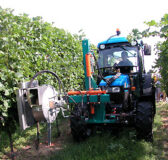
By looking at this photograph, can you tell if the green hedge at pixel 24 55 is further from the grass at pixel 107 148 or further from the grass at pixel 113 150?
the grass at pixel 113 150

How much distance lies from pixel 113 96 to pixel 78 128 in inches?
41.8

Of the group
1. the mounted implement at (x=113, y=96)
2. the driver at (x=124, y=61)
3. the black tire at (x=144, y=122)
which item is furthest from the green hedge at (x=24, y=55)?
the black tire at (x=144, y=122)

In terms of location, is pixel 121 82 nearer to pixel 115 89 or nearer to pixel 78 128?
pixel 115 89

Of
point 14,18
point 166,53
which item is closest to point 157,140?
point 166,53

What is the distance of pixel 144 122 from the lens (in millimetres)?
4137

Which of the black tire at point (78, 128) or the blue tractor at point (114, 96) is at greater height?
the blue tractor at point (114, 96)

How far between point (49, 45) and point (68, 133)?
8.17 ft

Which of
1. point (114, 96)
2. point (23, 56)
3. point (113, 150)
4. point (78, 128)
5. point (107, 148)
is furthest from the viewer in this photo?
point (78, 128)

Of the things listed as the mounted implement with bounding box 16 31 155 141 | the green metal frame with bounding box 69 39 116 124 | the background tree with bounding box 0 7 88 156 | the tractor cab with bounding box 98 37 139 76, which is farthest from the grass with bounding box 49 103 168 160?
the tractor cab with bounding box 98 37 139 76

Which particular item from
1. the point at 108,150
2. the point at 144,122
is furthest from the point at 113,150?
the point at 144,122

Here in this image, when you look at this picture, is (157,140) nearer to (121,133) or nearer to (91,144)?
(121,133)

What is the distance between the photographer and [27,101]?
10.5 feet

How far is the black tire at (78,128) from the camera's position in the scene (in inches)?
177

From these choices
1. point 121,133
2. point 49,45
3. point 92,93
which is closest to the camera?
point 92,93
